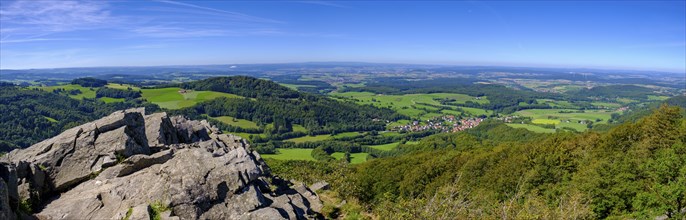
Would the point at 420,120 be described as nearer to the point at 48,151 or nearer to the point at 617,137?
the point at 617,137

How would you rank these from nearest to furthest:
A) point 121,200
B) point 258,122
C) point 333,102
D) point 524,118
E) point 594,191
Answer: point 121,200, point 594,191, point 258,122, point 524,118, point 333,102

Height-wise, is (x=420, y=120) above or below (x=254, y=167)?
below

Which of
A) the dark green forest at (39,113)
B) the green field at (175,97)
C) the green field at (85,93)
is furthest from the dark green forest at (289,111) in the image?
the green field at (85,93)

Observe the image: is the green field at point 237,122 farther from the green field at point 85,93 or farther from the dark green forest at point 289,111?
the green field at point 85,93

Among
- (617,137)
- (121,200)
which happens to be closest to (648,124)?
(617,137)

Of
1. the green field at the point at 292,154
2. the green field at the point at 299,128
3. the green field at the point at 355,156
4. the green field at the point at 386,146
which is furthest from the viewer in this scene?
the green field at the point at 299,128

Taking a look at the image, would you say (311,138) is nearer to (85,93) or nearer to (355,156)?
(355,156)

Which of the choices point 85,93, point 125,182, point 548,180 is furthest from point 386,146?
point 85,93
